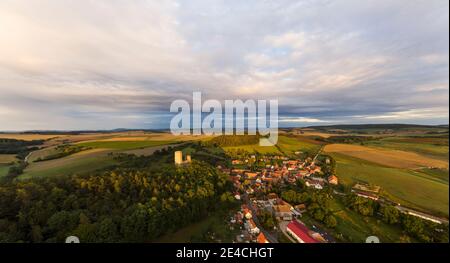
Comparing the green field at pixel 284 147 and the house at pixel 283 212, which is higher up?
the green field at pixel 284 147

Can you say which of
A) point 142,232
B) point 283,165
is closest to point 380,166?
point 283,165

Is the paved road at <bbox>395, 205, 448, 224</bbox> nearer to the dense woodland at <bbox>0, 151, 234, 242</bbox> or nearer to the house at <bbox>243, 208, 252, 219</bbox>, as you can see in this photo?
the house at <bbox>243, 208, 252, 219</bbox>

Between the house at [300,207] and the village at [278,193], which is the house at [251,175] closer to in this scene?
the village at [278,193]

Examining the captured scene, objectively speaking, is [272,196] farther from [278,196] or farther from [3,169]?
[3,169]

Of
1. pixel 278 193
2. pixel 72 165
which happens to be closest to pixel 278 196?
pixel 278 193

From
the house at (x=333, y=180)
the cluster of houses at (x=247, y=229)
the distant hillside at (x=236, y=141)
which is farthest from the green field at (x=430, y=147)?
the distant hillside at (x=236, y=141)

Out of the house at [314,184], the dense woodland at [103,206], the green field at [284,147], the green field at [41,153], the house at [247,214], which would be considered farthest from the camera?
the green field at [284,147]

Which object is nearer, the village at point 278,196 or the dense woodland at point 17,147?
the village at point 278,196
